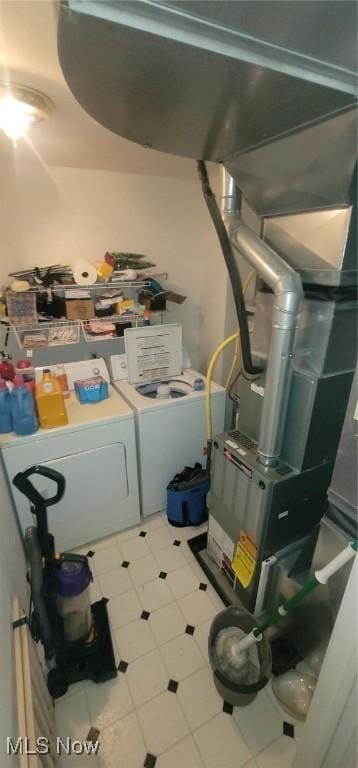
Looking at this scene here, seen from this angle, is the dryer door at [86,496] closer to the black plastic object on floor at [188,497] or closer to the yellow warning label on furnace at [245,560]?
the black plastic object on floor at [188,497]

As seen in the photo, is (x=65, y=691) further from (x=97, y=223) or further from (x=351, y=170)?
(x=97, y=223)

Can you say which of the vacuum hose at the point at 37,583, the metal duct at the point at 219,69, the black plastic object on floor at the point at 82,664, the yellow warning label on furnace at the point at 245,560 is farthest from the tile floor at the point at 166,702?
the metal duct at the point at 219,69

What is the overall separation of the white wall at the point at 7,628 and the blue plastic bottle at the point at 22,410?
33 centimetres

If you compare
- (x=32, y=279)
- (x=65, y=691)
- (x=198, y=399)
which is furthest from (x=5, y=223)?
(x=65, y=691)

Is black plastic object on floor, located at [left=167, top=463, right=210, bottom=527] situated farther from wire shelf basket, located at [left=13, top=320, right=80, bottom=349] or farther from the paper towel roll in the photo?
the paper towel roll

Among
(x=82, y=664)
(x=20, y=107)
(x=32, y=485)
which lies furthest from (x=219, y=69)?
(x=82, y=664)

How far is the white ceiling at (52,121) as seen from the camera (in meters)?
0.73

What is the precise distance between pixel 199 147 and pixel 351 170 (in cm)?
52

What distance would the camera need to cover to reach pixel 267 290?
1330mm

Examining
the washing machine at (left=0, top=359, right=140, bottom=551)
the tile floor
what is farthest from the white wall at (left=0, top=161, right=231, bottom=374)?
the tile floor

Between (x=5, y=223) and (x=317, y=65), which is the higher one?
(x=317, y=65)

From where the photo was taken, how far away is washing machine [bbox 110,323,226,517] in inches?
75.9

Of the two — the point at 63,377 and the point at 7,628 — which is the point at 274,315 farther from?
the point at 63,377

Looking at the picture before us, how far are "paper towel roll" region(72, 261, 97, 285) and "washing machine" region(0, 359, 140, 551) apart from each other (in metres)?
0.54
